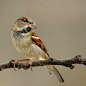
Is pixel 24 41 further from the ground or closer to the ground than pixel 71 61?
further from the ground

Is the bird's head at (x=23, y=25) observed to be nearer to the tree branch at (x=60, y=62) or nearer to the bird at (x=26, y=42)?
the bird at (x=26, y=42)

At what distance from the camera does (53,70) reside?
600 mm

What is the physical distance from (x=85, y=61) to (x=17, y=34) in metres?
0.32

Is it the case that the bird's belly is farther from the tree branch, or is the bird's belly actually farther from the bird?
the tree branch

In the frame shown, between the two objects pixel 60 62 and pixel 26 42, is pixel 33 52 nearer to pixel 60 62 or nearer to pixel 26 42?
pixel 26 42

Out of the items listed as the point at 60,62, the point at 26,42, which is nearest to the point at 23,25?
the point at 26,42

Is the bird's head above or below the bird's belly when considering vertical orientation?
above

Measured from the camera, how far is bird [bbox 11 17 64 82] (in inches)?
21.2

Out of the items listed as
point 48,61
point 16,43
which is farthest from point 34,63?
point 16,43

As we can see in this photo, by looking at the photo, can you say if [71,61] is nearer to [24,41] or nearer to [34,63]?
[34,63]

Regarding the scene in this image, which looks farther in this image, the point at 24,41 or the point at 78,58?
the point at 24,41

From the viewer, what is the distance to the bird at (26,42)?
21.2 inches

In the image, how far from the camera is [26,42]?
0.59 metres

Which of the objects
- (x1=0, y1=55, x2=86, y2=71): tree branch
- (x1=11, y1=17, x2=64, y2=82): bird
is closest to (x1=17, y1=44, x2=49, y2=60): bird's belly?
(x1=11, y1=17, x2=64, y2=82): bird
